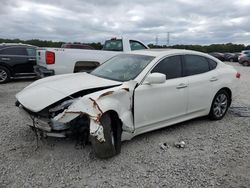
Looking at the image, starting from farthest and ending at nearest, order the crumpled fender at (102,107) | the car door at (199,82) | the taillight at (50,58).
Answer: the taillight at (50,58)
the car door at (199,82)
the crumpled fender at (102,107)

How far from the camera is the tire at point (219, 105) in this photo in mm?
4992

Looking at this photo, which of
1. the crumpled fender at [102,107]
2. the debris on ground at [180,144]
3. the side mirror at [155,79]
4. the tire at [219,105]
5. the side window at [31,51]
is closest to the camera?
the crumpled fender at [102,107]

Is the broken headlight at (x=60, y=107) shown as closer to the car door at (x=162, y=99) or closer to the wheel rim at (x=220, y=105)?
the car door at (x=162, y=99)

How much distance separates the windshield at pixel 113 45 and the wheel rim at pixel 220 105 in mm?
4451

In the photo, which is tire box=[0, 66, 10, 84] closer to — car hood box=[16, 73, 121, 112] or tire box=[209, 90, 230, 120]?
car hood box=[16, 73, 121, 112]

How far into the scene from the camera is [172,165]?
3238 millimetres

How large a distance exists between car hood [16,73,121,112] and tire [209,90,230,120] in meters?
2.44

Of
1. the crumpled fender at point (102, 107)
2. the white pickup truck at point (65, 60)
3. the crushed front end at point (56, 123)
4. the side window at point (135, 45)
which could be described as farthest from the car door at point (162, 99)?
the side window at point (135, 45)

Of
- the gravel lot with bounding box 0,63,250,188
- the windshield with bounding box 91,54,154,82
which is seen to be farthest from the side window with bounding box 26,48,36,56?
the windshield with bounding box 91,54,154,82

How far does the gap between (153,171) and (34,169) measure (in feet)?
5.15

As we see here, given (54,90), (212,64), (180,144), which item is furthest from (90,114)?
(212,64)

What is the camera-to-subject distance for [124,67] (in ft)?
13.9

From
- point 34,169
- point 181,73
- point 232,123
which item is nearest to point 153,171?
point 34,169

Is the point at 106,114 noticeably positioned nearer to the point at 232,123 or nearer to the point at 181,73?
the point at 181,73
